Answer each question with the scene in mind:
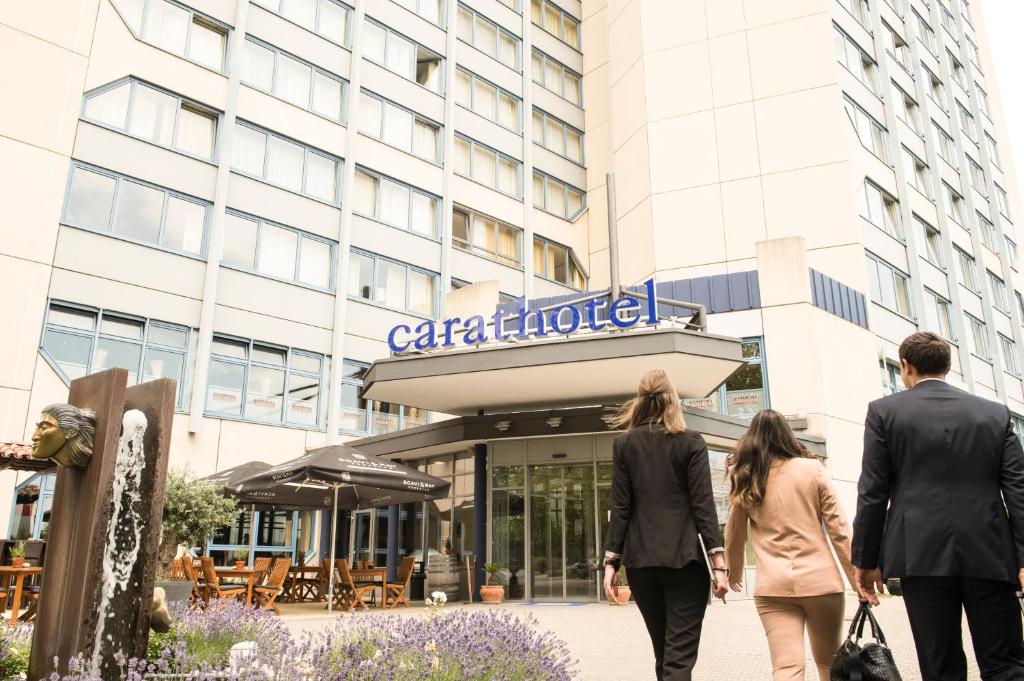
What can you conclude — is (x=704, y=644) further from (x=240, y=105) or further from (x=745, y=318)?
(x=240, y=105)

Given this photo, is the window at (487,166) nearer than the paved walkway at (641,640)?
No

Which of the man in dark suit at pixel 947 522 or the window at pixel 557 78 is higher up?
the window at pixel 557 78

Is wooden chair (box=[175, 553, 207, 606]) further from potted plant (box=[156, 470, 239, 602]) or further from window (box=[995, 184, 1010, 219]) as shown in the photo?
window (box=[995, 184, 1010, 219])

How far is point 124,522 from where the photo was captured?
15.4 ft

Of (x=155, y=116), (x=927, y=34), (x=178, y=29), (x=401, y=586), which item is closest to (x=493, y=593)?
(x=401, y=586)

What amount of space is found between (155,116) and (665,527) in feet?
69.5

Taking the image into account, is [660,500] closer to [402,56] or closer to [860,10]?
[402,56]

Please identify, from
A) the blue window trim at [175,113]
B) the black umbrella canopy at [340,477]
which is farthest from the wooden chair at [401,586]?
the blue window trim at [175,113]

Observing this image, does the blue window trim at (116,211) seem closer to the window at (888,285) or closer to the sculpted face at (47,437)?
the sculpted face at (47,437)

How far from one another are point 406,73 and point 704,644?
953 inches

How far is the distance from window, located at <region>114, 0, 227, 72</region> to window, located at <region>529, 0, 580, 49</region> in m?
15.7

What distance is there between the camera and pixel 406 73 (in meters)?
28.5

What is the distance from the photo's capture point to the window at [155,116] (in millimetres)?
20219

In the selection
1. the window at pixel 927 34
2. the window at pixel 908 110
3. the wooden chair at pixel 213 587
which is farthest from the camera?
the window at pixel 927 34
